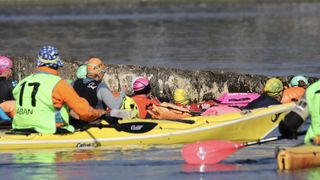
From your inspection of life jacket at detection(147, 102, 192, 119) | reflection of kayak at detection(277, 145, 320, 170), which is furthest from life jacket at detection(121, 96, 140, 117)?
reflection of kayak at detection(277, 145, 320, 170)

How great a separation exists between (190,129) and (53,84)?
9.36 feet

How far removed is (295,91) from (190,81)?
20.8ft

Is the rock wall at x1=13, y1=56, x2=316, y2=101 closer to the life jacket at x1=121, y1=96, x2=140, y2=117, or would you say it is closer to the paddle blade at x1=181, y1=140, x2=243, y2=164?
the life jacket at x1=121, y1=96, x2=140, y2=117

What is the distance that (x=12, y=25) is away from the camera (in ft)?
269

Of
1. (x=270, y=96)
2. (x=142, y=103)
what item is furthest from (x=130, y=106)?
(x=270, y=96)

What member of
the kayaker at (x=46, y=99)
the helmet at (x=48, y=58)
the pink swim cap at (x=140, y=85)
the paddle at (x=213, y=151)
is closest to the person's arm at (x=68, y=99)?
the kayaker at (x=46, y=99)

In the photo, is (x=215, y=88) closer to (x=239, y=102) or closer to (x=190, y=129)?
(x=239, y=102)

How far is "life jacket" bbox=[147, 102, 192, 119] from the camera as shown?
73.6 feet

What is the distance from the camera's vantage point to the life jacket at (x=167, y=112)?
73.6 feet

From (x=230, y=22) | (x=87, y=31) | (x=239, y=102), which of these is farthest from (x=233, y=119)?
(x=230, y=22)

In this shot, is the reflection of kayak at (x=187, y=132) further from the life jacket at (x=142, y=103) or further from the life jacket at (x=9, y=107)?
the life jacket at (x=142, y=103)

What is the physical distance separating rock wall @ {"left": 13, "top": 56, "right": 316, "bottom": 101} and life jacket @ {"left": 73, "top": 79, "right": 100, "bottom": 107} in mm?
7503

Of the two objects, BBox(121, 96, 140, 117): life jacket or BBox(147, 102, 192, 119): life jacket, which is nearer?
BBox(121, 96, 140, 117): life jacket

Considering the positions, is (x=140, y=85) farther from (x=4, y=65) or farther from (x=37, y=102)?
(x=37, y=102)
